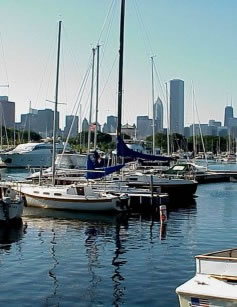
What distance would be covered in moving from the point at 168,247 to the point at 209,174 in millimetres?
49124

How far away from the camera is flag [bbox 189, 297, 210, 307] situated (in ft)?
41.1

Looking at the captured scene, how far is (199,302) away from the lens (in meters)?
12.6

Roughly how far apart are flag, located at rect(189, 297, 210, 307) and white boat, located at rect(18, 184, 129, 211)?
2405 centimetres

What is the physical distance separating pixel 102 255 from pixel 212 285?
37.9 ft

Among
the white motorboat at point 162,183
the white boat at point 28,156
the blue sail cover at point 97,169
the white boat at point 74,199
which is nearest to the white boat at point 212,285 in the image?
the white boat at point 74,199

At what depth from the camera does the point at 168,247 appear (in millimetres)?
25922

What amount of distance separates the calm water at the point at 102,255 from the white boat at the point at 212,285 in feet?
11.7

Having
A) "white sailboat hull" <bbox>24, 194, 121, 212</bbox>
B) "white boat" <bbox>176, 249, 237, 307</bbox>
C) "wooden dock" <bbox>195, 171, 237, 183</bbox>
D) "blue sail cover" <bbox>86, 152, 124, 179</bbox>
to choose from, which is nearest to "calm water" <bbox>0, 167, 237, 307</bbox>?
"white sailboat hull" <bbox>24, 194, 121, 212</bbox>

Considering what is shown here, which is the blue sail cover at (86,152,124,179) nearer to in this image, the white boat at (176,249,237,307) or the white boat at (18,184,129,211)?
the white boat at (18,184,129,211)

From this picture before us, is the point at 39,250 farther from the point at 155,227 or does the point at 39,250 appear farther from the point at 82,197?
the point at 82,197

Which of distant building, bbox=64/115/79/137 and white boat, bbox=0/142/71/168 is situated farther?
white boat, bbox=0/142/71/168

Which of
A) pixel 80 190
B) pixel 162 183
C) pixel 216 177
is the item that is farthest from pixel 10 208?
pixel 216 177

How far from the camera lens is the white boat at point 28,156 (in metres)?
117

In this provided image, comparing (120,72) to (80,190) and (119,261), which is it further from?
(119,261)
